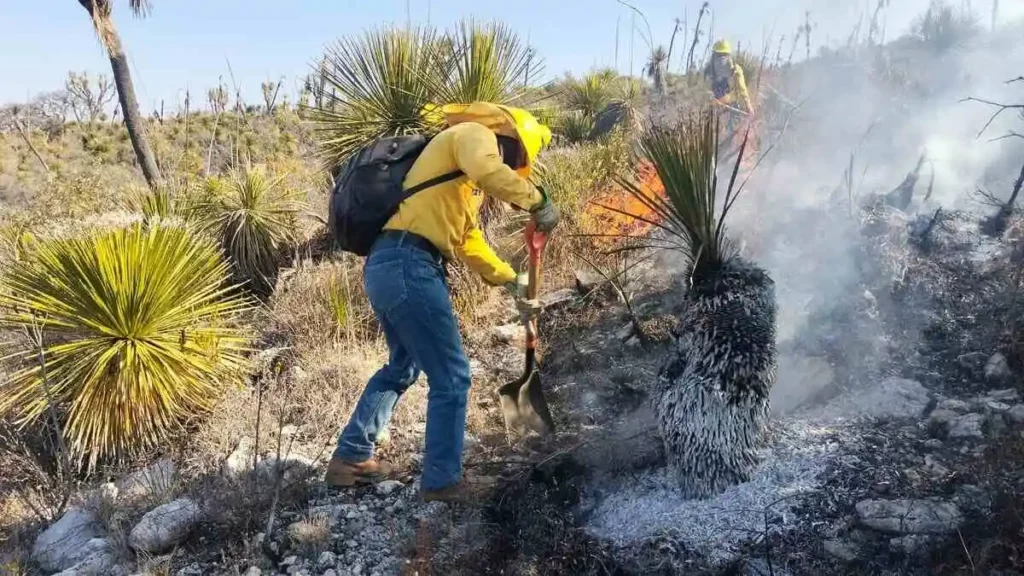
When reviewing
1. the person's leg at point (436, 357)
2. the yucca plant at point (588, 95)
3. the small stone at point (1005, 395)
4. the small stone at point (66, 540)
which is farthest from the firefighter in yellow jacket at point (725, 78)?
the small stone at point (66, 540)

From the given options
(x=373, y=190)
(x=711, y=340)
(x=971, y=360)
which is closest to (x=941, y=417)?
(x=971, y=360)

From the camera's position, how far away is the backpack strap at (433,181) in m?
2.65

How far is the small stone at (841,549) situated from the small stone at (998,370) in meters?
1.55

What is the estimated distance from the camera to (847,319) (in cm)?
392

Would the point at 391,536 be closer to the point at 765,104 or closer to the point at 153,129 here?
the point at 765,104

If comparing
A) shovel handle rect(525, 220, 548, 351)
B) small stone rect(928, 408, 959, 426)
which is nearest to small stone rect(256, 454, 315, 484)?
shovel handle rect(525, 220, 548, 351)

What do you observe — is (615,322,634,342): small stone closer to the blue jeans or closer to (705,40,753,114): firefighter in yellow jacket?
the blue jeans

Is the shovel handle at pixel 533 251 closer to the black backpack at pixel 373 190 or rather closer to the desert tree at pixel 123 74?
the black backpack at pixel 373 190

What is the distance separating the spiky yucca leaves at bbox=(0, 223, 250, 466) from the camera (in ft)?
11.3

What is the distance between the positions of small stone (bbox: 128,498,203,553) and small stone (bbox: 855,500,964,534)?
2.81 metres

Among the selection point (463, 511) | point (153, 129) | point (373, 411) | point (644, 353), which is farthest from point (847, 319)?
point (153, 129)

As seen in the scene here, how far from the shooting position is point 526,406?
3.54 meters

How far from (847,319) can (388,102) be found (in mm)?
4156

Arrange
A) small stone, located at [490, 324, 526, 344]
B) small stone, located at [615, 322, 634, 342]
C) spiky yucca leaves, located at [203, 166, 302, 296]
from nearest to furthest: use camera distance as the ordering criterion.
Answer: small stone, located at [615, 322, 634, 342]
small stone, located at [490, 324, 526, 344]
spiky yucca leaves, located at [203, 166, 302, 296]
